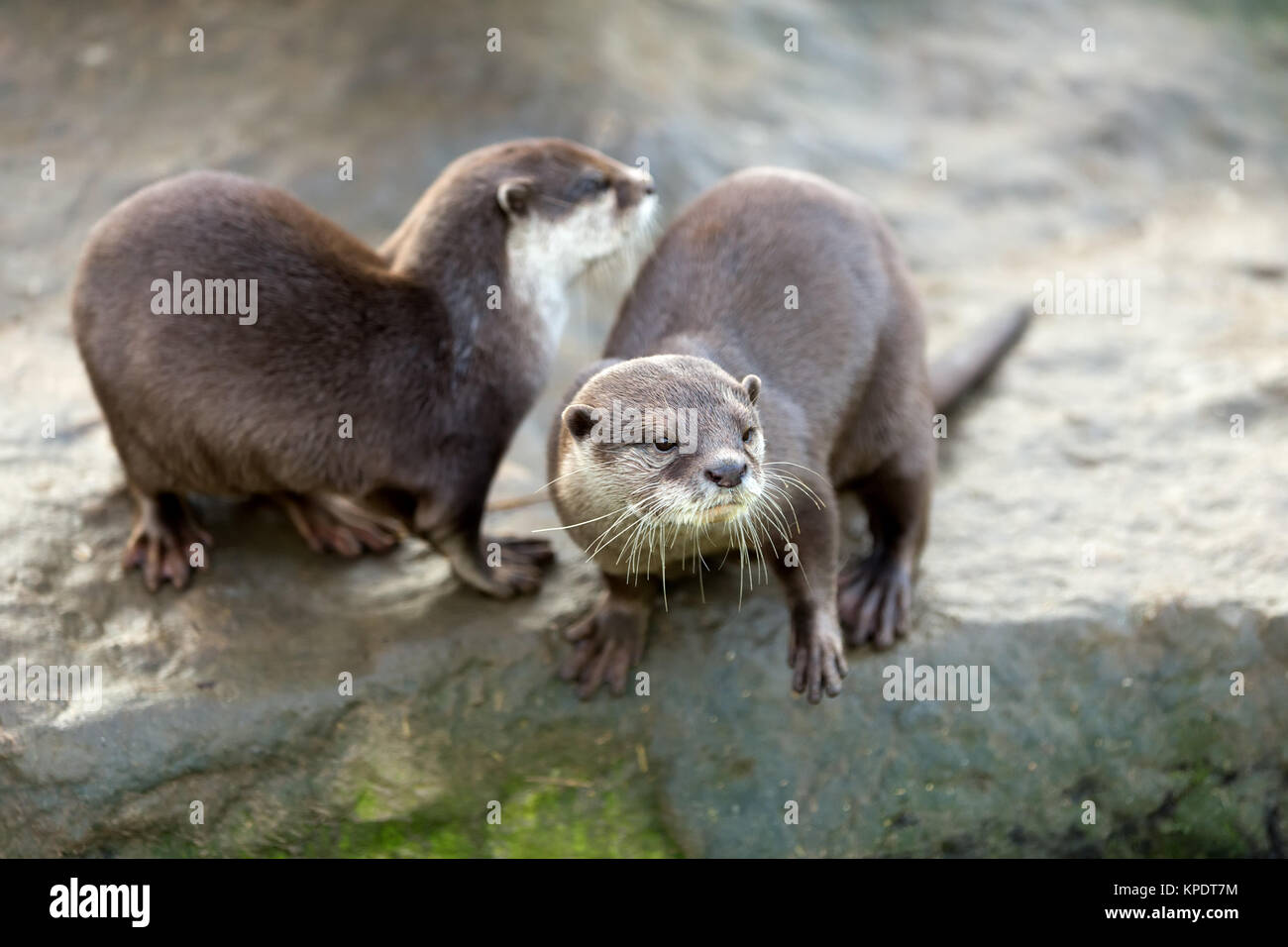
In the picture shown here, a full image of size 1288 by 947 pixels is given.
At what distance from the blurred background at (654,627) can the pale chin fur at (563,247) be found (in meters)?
0.65

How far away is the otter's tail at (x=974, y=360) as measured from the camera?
13.5ft

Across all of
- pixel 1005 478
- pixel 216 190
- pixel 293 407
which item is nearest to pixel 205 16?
pixel 216 190

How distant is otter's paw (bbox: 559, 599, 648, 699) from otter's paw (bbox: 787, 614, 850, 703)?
0.40 metres

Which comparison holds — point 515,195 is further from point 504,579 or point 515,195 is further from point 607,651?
point 607,651

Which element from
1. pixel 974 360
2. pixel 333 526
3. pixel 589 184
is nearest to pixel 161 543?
pixel 333 526

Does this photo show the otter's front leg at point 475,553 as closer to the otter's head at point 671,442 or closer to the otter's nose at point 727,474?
the otter's head at point 671,442

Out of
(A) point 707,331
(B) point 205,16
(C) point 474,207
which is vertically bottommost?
(A) point 707,331

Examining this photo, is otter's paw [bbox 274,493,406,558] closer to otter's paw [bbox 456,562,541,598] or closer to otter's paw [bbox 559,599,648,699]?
otter's paw [bbox 456,562,541,598]

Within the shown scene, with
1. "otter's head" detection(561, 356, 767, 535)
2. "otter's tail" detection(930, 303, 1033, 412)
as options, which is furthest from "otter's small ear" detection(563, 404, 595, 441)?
"otter's tail" detection(930, 303, 1033, 412)

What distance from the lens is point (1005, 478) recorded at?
3914 millimetres

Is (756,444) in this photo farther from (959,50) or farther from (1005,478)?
(959,50)

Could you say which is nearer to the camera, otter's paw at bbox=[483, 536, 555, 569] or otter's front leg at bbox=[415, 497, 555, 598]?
otter's front leg at bbox=[415, 497, 555, 598]

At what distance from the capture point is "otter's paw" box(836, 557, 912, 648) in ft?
11.0
